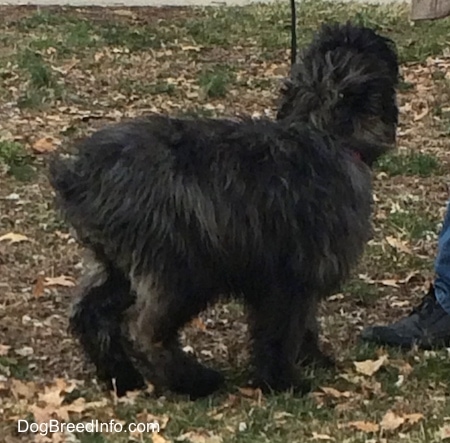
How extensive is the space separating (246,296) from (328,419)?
60 cm

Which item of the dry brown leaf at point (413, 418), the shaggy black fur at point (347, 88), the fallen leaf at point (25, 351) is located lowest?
the fallen leaf at point (25, 351)

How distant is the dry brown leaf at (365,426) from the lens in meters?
4.60

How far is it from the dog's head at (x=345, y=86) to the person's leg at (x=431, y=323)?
0.76m

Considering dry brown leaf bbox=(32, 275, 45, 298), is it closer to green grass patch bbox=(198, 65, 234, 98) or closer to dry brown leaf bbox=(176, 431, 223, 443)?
dry brown leaf bbox=(176, 431, 223, 443)

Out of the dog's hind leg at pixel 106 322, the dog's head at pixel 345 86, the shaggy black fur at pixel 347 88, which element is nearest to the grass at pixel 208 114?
the dog's hind leg at pixel 106 322

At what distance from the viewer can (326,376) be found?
17.3ft

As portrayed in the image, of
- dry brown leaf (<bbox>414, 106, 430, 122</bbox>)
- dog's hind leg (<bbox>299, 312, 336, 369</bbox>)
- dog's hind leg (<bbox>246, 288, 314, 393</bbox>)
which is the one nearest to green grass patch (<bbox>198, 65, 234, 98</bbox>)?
dry brown leaf (<bbox>414, 106, 430, 122</bbox>)

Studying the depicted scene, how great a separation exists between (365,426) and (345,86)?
4.50ft

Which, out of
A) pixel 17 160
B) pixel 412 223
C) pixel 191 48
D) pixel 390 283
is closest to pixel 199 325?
pixel 390 283

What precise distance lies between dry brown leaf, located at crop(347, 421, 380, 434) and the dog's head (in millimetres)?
1182

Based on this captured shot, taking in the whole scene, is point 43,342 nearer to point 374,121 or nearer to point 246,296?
point 246,296

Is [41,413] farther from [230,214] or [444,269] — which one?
[444,269]

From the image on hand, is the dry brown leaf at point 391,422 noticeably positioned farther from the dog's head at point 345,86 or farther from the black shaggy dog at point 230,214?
the dog's head at point 345,86

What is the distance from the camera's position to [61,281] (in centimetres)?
640
